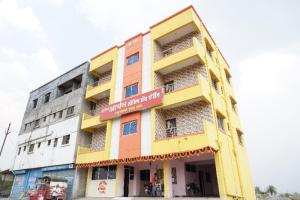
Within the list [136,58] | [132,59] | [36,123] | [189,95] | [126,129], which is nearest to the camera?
[189,95]

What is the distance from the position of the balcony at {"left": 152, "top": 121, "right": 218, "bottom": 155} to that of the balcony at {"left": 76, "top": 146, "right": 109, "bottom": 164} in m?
5.28

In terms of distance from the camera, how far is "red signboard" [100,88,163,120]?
16.7 metres

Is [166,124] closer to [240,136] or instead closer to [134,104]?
[134,104]

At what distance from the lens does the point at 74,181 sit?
19.5 meters

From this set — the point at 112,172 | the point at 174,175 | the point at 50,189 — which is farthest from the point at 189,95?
the point at 50,189

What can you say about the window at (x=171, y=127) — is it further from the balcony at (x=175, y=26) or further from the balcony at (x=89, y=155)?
the balcony at (x=175, y=26)

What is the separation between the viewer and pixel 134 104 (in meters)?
17.8

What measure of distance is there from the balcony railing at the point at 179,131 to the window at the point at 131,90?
442cm

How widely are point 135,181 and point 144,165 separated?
1.57 meters

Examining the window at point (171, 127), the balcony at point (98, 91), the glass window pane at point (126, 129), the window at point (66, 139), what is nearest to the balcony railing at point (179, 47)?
the window at point (171, 127)

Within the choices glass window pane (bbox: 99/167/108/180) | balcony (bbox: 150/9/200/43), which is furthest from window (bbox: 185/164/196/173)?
balcony (bbox: 150/9/200/43)

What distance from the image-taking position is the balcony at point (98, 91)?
21.9 meters

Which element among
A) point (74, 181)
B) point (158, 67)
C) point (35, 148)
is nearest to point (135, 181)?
point (74, 181)

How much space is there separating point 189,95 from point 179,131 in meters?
2.95
